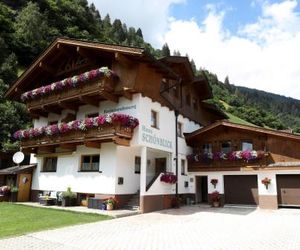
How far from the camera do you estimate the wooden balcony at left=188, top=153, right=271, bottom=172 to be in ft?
67.5

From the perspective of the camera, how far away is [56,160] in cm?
2211

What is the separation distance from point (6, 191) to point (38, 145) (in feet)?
13.5

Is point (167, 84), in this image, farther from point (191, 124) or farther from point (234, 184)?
point (234, 184)

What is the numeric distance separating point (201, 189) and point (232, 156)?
4.96 meters

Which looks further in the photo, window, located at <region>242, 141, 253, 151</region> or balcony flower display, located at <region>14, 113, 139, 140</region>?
window, located at <region>242, 141, 253, 151</region>

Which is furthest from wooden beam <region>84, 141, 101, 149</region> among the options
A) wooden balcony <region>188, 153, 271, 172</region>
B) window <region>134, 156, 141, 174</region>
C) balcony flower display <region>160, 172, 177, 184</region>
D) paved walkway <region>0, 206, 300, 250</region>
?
wooden balcony <region>188, 153, 271, 172</region>

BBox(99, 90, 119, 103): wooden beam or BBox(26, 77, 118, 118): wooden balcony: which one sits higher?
BBox(26, 77, 118, 118): wooden balcony

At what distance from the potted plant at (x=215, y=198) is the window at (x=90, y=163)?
8.38 meters

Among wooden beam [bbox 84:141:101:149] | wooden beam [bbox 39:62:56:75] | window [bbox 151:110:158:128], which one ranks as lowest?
wooden beam [bbox 84:141:101:149]

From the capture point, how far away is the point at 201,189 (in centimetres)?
2511

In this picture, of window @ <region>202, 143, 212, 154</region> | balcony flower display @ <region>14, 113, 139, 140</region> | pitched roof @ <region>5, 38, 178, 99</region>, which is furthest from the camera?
window @ <region>202, 143, 212, 154</region>

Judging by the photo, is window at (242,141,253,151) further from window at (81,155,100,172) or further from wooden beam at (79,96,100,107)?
wooden beam at (79,96,100,107)

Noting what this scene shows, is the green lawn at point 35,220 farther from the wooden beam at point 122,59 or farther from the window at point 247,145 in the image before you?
the window at point 247,145

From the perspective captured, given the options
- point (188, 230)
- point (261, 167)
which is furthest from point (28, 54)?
point (188, 230)
